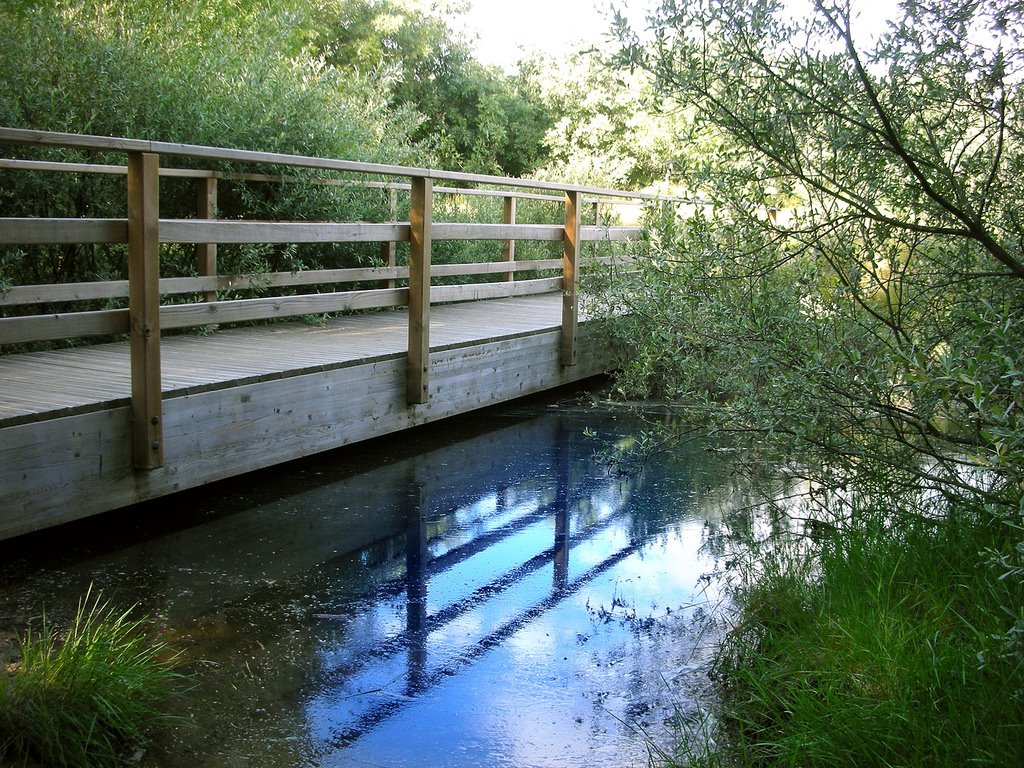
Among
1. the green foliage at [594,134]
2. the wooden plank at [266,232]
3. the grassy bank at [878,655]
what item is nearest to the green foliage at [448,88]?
the green foliage at [594,134]

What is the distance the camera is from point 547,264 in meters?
10.2

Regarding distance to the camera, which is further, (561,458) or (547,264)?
(547,264)

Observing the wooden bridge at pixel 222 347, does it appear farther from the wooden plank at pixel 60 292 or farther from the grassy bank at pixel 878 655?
the grassy bank at pixel 878 655

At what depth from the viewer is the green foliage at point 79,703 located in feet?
9.29

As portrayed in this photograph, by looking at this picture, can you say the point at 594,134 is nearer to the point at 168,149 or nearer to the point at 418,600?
the point at 168,149

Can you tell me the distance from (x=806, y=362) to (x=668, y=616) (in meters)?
1.17

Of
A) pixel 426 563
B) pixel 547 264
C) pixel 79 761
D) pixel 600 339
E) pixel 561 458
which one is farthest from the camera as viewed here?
pixel 547 264

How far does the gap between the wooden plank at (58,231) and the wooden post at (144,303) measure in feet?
0.24

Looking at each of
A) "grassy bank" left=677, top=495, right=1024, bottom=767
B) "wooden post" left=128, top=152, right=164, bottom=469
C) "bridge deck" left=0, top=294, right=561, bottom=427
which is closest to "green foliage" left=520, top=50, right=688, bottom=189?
"bridge deck" left=0, top=294, right=561, bottom=427

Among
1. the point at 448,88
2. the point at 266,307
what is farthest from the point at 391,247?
the point at 448,88

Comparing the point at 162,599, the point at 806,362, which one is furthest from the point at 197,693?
the point at 806,362

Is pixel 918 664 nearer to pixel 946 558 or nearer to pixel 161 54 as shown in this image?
pixel 946 558

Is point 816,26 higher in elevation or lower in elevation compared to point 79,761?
higher

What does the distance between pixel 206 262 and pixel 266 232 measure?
1.94 meters
